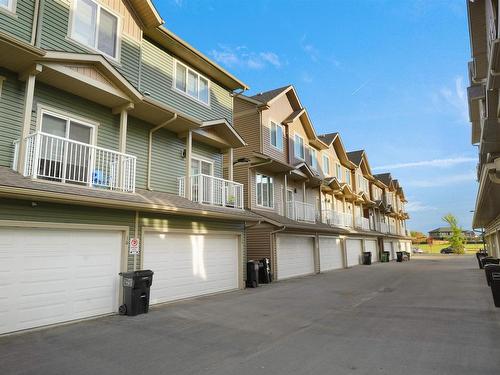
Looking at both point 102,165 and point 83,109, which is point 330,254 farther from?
point 83,109

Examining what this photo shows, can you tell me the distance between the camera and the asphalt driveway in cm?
529

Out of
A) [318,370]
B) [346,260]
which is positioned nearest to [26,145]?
[318,370]

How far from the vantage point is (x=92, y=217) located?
28.9ft

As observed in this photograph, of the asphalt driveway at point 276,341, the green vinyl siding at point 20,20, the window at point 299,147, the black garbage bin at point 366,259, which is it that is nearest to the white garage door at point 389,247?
the black garbage bin at point 366,259

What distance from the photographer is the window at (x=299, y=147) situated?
22.1 metres

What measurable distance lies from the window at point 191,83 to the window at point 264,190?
556cm

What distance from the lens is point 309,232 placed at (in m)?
20.6

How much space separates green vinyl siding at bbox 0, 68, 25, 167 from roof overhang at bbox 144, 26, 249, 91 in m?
5.08

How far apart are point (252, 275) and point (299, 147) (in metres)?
10.5

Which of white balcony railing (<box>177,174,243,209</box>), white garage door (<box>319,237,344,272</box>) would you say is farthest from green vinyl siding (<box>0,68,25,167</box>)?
white garage door (<box>319,237,344,272</box>)

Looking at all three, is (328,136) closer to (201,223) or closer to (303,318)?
(201,223)

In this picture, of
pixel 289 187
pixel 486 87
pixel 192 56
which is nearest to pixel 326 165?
pixel 289 187

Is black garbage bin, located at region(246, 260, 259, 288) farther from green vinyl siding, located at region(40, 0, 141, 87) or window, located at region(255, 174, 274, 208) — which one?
green vinyl siding, located at region(40, 0, 141, 87)

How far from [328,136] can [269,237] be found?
14.4 meters
